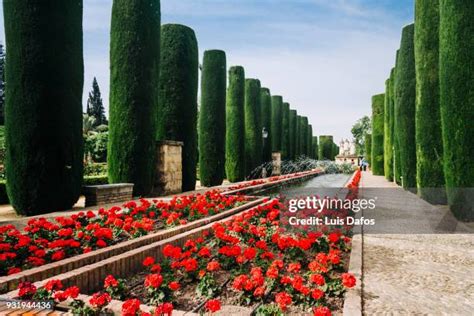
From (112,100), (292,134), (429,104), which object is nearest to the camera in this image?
(429,104)

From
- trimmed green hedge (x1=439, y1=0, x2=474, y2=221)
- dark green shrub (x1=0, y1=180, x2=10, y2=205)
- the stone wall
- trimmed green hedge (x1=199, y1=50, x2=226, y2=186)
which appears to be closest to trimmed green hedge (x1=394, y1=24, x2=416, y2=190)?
trimmed green hedge (x1=439, y1=0, x2=474, y2=221)

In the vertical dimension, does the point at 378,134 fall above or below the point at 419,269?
above

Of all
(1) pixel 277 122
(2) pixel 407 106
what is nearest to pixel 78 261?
(2) pixel 407 106

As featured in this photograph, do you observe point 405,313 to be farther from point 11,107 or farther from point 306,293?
point 11,107

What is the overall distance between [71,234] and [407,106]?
457 inches

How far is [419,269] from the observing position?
392cm

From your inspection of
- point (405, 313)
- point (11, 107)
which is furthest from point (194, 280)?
point (11, 107)

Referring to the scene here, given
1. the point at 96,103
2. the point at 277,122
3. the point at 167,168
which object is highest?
the point at 96,103

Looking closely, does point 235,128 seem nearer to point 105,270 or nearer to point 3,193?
point 3,193

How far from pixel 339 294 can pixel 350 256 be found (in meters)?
1.34

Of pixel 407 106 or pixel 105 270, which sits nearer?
pixel 105 270

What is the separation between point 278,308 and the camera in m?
2.42

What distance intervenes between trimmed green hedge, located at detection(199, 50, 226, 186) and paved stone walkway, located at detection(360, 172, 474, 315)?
11189 mm

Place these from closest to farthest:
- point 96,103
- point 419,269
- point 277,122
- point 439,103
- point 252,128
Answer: point 419,269 < point 439,103 < point 252,128 < point 277,122 < point 96,103
